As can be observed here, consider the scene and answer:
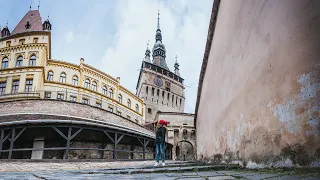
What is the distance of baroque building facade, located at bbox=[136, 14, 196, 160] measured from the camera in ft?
112

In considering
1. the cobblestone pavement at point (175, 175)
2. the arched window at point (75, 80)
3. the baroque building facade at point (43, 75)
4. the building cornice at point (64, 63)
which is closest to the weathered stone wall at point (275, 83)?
the cobblestone pavement at point (175, 175)

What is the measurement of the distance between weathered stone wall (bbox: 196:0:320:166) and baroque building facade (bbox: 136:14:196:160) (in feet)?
93.6

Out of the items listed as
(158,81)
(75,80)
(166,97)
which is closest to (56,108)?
(75,80)

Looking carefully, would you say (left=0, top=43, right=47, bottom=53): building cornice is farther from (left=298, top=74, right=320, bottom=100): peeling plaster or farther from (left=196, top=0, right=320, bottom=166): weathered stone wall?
(left=298, top=74, right=320, bottom=100): peeling plaster

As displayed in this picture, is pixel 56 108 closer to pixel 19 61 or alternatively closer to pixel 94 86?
pixel 19 61

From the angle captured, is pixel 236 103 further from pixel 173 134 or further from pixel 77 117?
pixel 173 134

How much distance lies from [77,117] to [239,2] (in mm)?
16854

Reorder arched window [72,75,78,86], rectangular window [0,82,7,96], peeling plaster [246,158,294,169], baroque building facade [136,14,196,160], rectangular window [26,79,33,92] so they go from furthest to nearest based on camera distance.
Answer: baroque building facade [136,14,196,160]
arched window [72,75,78,86]
rectangular window [0,82,7,96]
rectangular window [26,79,33,92]
peeling plaster [246,158,294,169]

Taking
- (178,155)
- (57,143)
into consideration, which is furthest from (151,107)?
(57,143)

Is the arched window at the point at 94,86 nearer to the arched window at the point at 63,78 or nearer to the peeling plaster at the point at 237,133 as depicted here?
the arched window at the point at 63,78

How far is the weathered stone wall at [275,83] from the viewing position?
103 inches

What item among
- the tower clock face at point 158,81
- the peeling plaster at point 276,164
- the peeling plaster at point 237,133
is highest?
the tower clock face at point 158,81

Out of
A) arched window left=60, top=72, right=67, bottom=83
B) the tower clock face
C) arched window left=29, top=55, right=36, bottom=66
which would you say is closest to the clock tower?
the tower clock face

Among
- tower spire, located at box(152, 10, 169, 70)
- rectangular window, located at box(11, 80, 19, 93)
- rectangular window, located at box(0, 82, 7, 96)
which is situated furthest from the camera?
tower spire, located at box(152, 10, 169, 70)
